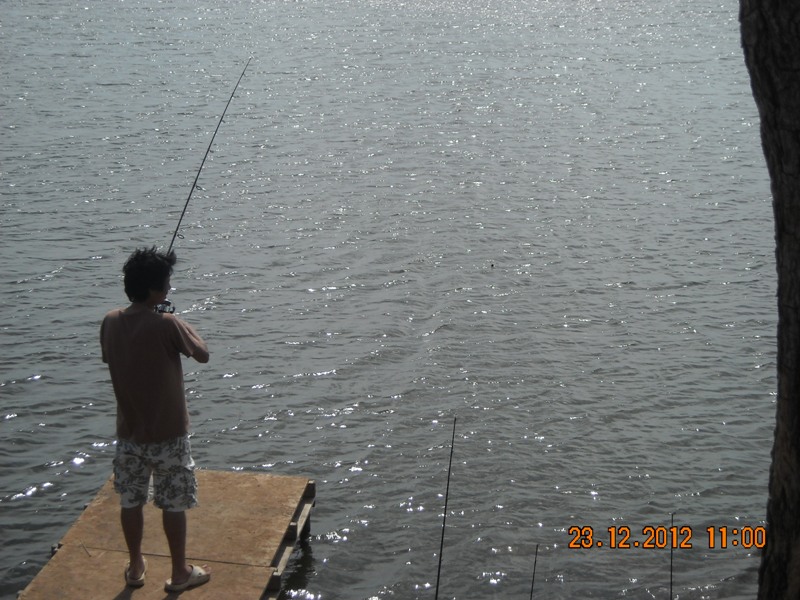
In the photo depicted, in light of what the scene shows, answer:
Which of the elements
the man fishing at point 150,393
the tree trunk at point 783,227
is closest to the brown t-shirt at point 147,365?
the man fishing at point 150,393

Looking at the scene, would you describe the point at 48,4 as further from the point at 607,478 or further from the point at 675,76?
the point at 607,478

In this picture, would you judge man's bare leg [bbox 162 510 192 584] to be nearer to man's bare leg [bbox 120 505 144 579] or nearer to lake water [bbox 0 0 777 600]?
man's bare leg [bbox 120 505 144 579]

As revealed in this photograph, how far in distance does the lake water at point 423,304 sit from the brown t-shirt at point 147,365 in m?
1.48

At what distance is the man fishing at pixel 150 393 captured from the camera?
4117mm

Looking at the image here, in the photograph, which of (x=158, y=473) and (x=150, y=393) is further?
(x=158, y=473)

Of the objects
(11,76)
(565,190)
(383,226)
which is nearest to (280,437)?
(383,226)

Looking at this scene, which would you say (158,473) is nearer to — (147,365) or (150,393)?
(150,393)

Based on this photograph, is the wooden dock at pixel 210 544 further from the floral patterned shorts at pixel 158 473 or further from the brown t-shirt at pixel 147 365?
the brown t-shirt at pixel 147 365

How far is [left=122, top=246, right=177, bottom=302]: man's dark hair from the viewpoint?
411 centimetres

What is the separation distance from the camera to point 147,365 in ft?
13.5
